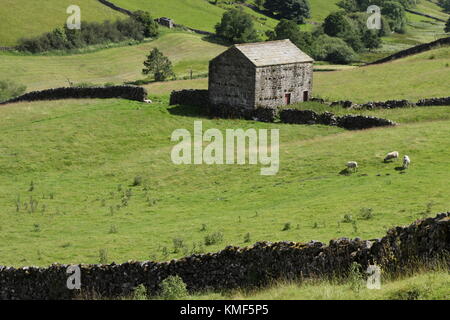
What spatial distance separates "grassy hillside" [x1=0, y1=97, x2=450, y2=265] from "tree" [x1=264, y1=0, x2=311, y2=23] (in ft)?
391

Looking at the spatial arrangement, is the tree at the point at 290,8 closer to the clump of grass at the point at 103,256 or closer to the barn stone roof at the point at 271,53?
the barn stone roof at the point at 271,53

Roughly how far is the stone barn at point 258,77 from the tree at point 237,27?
69450 millimetres

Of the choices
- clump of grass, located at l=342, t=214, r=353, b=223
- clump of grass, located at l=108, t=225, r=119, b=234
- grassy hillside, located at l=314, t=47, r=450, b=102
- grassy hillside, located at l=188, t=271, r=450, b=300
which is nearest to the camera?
grassy hillside, located at l=188, t=271, r=450, b=300

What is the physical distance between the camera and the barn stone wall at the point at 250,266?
19734 mm

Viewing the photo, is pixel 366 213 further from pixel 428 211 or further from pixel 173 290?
pixel 173 290

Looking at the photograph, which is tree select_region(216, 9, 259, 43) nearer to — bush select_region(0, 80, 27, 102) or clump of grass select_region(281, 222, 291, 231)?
bush select_region(0, 80, 27, 102)

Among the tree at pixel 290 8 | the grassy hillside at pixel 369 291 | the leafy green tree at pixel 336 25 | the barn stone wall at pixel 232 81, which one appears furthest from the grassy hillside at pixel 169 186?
the tree at pixel 290 8

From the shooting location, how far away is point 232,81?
61.3 meters

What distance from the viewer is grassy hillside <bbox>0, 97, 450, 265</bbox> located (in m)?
30.4

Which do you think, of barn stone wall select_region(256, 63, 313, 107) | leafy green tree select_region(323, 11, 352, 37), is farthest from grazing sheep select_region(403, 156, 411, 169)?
leafy green tree select_region(323, 11, 352, 37)

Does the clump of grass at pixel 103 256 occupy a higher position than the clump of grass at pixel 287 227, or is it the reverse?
the clump of grass at pixel 287 227

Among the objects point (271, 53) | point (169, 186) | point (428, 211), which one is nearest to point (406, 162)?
point (428, 211)

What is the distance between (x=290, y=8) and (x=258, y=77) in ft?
386
